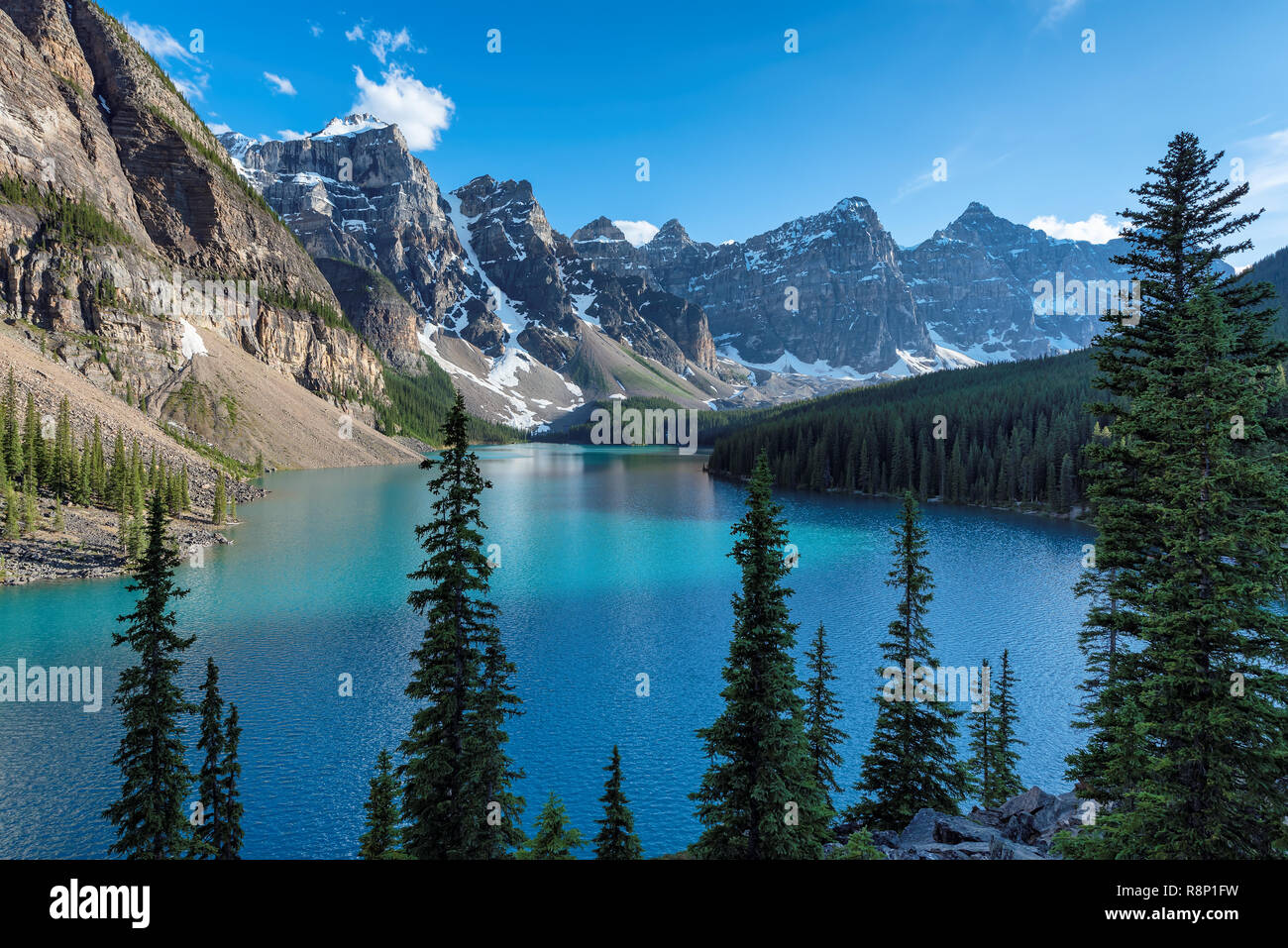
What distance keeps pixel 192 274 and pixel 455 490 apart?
19091 cm

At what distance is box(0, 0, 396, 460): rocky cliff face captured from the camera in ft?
367

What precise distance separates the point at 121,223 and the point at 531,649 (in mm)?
172749

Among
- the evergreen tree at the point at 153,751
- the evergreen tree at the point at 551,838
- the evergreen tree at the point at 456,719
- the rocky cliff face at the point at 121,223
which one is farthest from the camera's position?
the rocky cliff face at the point at 121,223

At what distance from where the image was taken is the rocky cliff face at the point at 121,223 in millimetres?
111812

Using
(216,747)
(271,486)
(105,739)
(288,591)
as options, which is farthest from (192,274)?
(216,747)

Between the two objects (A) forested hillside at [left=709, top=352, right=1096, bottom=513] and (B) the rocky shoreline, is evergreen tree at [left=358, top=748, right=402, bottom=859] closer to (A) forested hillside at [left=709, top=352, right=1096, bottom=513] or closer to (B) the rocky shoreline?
(B) the rocky shoreline

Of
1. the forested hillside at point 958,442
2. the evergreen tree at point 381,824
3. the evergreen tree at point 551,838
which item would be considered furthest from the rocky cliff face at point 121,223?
the forested hillside at point 958,442

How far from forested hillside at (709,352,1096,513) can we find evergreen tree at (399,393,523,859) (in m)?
104

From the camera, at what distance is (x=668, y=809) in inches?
955

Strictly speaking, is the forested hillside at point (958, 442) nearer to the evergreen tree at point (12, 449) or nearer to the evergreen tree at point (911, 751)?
the evergreen tree at point (911, 751)

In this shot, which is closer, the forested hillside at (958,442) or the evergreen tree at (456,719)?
the evergreen tree at (456,719)

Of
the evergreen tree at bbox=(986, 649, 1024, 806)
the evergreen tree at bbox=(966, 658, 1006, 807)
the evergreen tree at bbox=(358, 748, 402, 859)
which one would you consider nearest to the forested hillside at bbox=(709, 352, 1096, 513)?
the evergreen tree at bbox=(966, 658, 1006, 807)

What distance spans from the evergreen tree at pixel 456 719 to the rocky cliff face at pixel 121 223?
129 meters
